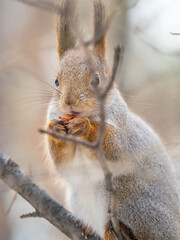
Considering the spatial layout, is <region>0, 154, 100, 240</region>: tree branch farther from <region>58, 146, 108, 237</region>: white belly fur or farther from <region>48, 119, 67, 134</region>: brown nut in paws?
<region>48, 119, 67, 134</region>: brown nut in paws

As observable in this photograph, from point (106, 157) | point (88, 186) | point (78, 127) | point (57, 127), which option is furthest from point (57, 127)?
point (88, 186)

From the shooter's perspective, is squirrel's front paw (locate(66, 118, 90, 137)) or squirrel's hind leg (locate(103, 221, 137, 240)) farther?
squirrel's hind leg (locate(103, 221, 137, 240))

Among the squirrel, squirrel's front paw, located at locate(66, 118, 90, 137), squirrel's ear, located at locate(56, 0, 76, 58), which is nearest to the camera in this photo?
squirrel's front paw, located at locate(66, 118, 90, 137)

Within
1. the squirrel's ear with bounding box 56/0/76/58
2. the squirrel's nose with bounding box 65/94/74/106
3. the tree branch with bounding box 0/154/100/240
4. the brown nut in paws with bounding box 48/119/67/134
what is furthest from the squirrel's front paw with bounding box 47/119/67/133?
the squirrel's ear with bounding box 56/0/76/58

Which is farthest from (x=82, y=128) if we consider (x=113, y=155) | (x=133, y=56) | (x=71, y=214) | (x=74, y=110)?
(x=133, y=56)

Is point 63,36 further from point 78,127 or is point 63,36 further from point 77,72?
point 78,127

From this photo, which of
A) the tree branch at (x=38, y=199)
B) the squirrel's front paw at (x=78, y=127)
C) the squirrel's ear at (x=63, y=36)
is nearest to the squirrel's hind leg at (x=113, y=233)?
the tree branch at (x=38, y=199)

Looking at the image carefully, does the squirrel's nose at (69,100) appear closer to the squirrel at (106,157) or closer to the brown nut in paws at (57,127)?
the squirrel at (106,157)
